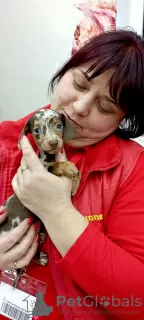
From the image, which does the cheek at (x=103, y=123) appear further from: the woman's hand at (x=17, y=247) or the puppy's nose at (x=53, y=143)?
the woman's hand at (x=17, y=247)

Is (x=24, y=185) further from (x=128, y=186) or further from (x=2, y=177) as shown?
(x=128, y=186)

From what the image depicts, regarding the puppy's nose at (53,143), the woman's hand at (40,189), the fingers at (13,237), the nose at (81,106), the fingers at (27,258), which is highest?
the nose at (81,106)

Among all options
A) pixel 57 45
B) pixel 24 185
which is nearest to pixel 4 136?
pixel 24 185

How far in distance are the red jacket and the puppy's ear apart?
0.08m

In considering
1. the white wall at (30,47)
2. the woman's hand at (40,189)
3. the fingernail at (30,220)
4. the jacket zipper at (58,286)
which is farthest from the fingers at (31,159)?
the white wall at (30,47)

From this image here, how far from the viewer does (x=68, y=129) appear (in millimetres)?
886

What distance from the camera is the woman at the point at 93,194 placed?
74 cm

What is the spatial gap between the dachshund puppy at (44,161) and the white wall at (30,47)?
1.07 m

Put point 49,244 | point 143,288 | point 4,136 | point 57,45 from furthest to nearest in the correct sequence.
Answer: point 57,45 < point 4,136 < point 49,244 < point 143,288

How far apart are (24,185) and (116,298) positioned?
12.7 inches

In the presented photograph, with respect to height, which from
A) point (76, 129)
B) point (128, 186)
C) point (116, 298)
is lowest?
point (116, 298)

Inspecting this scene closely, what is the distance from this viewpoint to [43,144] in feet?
2.63

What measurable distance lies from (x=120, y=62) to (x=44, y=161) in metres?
0.32

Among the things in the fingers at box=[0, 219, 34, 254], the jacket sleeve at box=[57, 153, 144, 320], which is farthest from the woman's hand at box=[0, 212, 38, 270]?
the jacket sleeve at box=[57, 153, 144, 320]
